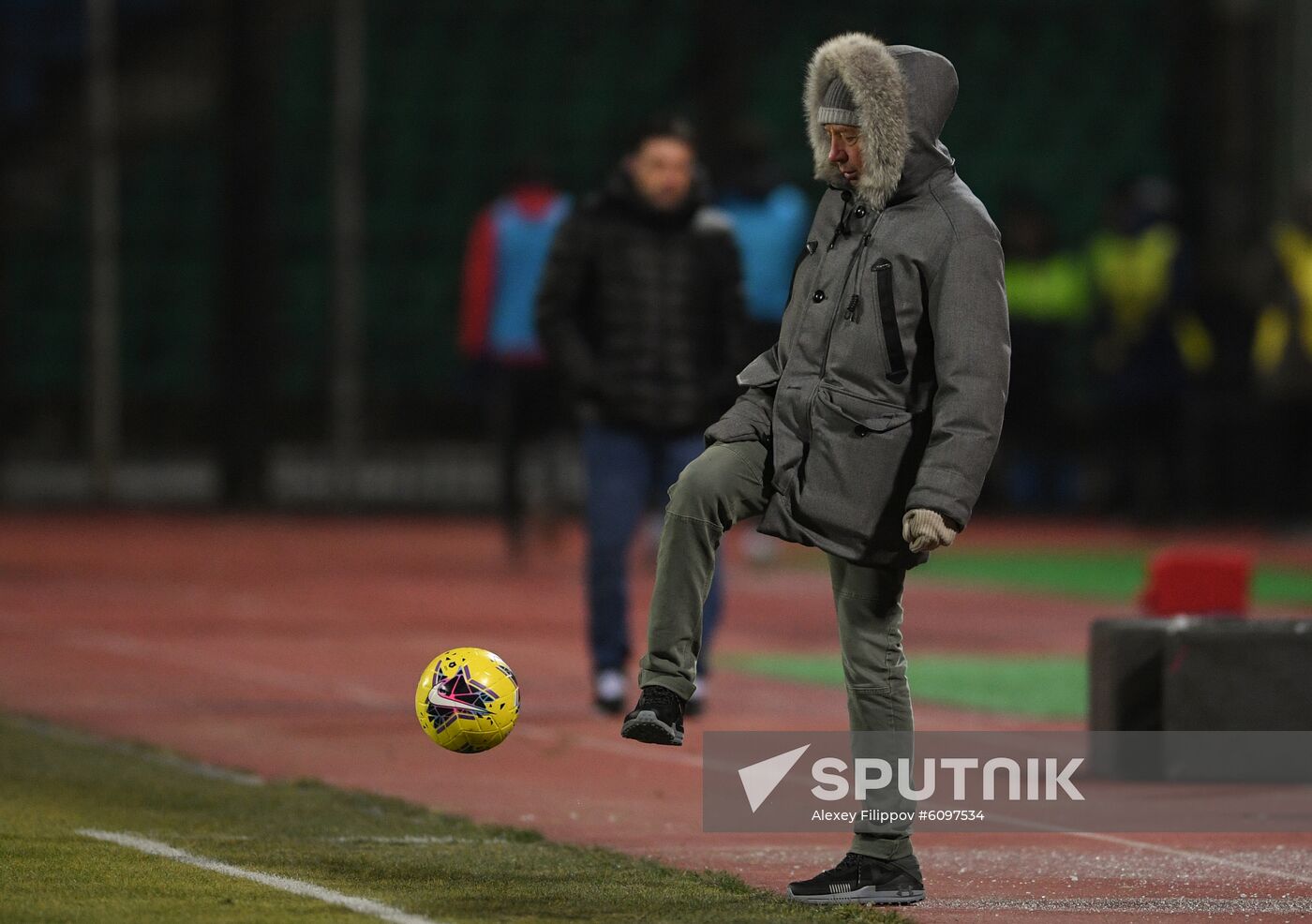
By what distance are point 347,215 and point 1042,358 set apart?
5.55 meters

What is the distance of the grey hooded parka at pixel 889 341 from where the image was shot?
6363 mm

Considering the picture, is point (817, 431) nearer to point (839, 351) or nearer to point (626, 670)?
point (839, 351)

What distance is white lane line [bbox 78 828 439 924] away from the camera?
6258mm

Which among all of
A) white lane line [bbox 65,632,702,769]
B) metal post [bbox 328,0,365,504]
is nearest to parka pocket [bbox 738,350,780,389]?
white lane line [bbox 65,632,702,769]

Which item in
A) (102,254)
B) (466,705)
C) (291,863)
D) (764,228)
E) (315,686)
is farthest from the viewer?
(102,254)

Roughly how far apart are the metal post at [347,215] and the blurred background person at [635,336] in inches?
425

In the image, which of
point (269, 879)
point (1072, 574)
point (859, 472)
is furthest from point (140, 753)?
point (1072, 574)

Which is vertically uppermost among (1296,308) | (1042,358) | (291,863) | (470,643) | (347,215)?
(347,215)

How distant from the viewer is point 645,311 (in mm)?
10438

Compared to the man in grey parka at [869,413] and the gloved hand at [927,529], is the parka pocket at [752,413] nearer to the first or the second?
the man in grey parka at [869,413]

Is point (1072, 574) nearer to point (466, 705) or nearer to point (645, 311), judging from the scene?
point (645, 311)

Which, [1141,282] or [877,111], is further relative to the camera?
[1141,282]

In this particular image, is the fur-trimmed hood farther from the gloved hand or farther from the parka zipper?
the gloved hand

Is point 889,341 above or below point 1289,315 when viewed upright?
below
